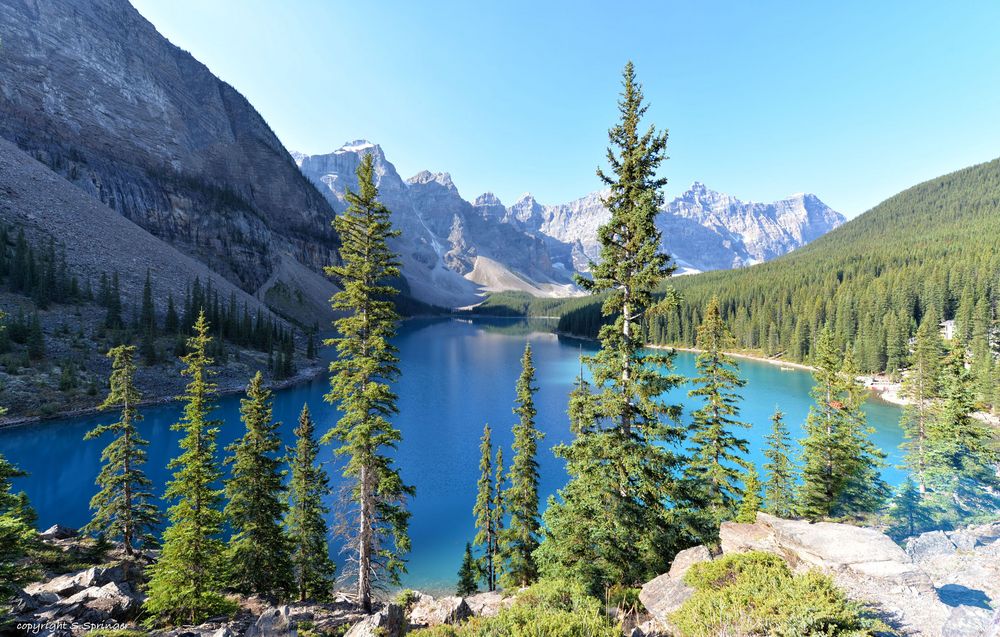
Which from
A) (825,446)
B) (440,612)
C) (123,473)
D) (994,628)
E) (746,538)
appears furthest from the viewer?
Answer: (825,446)

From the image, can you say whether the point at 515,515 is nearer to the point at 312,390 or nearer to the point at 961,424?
the point at 961,424

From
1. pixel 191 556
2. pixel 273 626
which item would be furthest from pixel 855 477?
pixel 191 556

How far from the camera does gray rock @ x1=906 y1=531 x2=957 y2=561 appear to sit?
11.9 m

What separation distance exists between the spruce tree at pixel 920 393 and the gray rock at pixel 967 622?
29.0 m

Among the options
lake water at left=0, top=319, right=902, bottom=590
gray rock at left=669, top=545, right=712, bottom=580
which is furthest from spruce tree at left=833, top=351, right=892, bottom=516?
gray rock at left=669, top=545, right=712, bottom=580

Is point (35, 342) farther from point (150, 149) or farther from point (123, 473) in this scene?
point (150, 149)

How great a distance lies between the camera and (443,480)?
3891cm

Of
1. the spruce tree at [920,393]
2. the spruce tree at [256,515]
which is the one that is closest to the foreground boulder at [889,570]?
the spruce tree at [256,515]

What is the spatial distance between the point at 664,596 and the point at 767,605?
10.6 ft

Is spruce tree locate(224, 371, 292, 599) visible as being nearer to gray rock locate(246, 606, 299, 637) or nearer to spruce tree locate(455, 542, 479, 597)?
gray rock locate(246, 606, 299, 637)

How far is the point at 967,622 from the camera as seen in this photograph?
7.15 meters

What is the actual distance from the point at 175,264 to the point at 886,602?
5258 inches

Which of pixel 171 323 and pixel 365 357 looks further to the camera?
pixel 171 323

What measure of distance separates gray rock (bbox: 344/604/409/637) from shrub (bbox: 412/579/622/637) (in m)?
2.36
